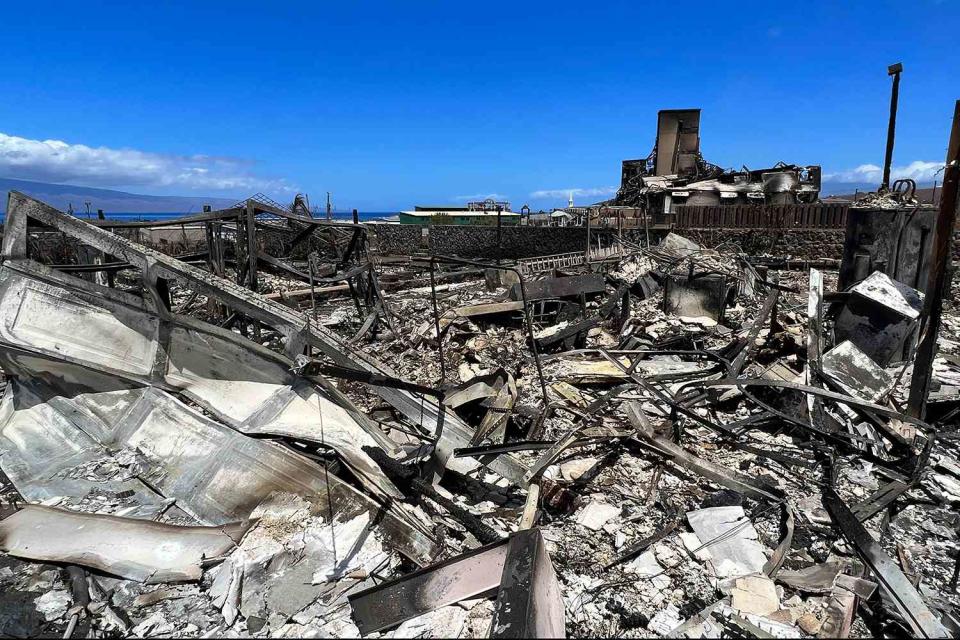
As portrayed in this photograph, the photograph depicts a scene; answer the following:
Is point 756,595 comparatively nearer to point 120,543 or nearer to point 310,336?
point 310,336

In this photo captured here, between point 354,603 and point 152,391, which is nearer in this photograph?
point 354,603

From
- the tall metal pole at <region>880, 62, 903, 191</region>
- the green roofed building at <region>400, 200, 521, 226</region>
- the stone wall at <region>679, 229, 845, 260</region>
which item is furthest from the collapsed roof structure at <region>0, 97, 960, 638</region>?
the green roofed building at <region>400, 200, 521, 226</region>

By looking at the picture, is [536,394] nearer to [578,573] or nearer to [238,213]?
[578,573]

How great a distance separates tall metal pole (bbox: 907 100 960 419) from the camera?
4.09m

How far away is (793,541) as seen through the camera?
11.3 feet

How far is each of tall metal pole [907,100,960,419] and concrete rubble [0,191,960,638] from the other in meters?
0.09

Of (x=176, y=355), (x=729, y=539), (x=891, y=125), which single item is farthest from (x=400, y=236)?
(x=729, y=539)

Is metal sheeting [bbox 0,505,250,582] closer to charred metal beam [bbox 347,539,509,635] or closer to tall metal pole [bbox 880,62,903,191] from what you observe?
charred metal beam [bbox 347,539,509,635]

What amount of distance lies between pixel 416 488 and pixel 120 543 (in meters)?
1.91

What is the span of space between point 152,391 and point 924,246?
9.25 m

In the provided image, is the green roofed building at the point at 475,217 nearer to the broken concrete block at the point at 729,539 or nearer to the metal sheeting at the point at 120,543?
the broken concrete block at the point at 729,539

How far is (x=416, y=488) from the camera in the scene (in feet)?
11.8

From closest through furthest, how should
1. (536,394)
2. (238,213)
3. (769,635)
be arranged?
(769,635) → (536,394) → (238,213)

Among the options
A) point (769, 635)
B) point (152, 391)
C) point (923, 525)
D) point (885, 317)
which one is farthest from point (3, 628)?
point (885, 317)
